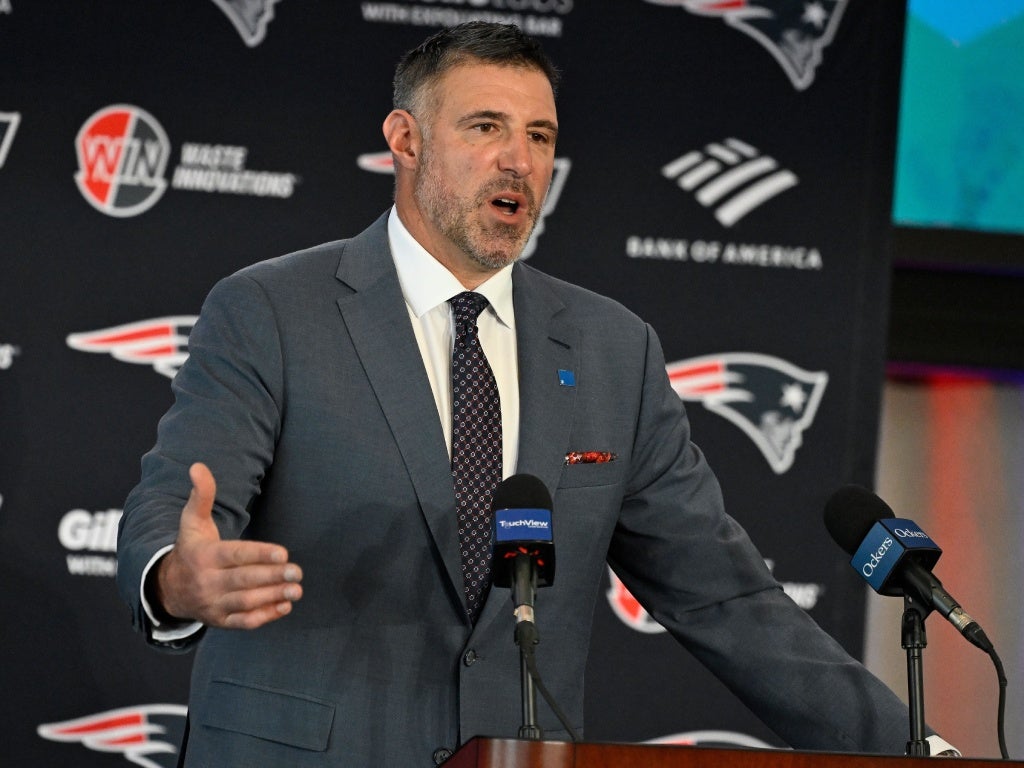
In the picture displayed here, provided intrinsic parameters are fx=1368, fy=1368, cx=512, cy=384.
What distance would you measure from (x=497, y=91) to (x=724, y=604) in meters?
1.03

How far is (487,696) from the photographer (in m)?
2.21

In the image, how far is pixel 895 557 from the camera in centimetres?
198

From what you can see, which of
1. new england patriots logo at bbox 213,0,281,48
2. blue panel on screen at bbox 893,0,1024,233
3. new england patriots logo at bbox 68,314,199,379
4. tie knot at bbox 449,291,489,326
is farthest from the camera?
blue panel on screen at bbox 893,0,1024,233

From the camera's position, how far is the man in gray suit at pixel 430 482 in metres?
2.15

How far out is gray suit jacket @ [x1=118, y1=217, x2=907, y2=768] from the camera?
2.14m

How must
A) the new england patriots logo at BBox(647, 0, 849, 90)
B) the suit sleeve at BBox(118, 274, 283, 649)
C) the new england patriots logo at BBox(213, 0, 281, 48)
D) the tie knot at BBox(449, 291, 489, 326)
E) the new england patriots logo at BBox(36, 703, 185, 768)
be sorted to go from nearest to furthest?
the suit sleeve at BBox(118, 274, 283, 649) < the tie knot at BBox(449, 291, 489, 326) < the new england patriots logo at BBox(36, 703, 185, 768) < the new england patriots logo at BBox(213, 0, 281, 48) < the new england patriots logo at BBox(647, 0, 849, 90)

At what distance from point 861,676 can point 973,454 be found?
288 centimetres

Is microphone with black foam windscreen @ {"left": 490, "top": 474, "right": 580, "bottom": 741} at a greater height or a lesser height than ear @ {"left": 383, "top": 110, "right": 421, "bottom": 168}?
lesser

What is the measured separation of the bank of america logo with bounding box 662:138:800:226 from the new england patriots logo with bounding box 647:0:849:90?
0.92 ft

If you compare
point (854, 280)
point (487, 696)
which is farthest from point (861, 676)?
point (854, 280)

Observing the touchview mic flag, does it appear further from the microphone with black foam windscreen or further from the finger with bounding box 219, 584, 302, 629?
the finger with bounding box 219, 584, 302, 629

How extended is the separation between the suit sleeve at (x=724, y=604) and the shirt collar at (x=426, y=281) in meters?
0.32

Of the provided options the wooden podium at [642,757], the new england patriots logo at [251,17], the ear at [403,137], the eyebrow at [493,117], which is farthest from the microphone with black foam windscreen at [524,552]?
the new england patriots logo at [251,17]

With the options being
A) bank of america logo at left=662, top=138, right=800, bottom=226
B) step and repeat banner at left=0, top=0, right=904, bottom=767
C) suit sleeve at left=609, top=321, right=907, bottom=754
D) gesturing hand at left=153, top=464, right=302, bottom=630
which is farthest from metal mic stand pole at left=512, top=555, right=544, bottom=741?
bank of america logo at left=662, top=138, right=800, bottom=226
